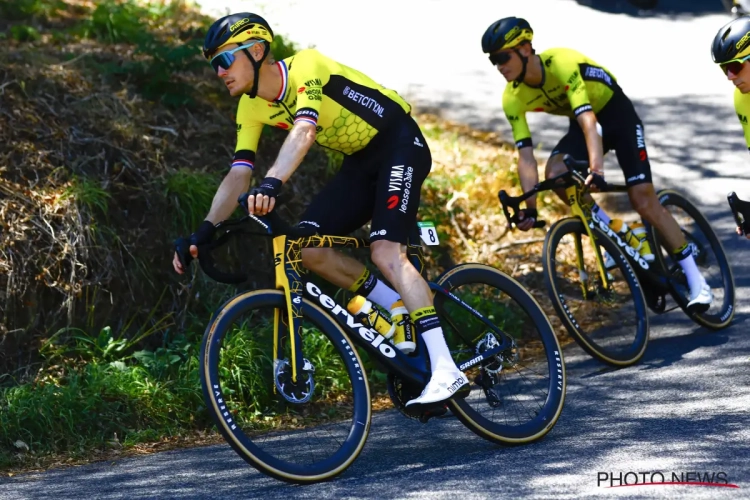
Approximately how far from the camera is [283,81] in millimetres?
5832

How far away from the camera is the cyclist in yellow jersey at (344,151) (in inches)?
220

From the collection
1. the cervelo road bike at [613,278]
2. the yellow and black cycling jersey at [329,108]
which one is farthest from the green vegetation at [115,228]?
the cervelo road bike at [613,278]

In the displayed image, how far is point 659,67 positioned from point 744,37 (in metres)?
9.50

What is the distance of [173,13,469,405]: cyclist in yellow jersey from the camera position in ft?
18.3

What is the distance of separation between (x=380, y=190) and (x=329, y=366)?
1881 mm

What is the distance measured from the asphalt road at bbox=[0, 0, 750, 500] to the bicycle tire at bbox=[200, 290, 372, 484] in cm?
10

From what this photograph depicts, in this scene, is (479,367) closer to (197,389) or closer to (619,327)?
(197,389)

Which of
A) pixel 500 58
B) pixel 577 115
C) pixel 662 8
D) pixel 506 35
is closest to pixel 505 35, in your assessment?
pixel 506 35

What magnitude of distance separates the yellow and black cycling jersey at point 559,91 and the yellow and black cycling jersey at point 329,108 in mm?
2228

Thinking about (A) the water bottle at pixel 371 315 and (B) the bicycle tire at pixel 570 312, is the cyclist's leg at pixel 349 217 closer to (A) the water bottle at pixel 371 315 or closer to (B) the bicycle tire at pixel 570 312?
(A) the water bottle at pixel 371 315

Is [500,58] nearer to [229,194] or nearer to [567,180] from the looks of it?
[567,180]

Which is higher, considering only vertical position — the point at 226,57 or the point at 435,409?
the point at 226,57

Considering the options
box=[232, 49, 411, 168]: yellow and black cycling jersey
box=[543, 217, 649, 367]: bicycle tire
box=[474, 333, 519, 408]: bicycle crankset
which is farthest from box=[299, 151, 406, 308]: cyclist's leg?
box=[543, 217, 649, 367]: bicycle tire

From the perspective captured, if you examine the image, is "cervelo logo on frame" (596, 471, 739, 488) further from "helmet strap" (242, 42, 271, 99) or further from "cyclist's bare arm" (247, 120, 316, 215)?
"helmet strap" (242, 42, 271, 99)
